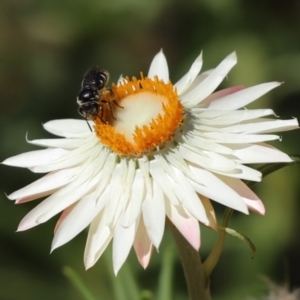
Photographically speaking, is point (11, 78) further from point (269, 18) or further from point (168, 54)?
point (269, 18)

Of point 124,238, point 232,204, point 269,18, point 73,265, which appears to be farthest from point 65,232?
point 269,18

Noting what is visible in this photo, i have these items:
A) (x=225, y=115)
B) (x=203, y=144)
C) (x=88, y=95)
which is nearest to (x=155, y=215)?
(x=203, y=144)

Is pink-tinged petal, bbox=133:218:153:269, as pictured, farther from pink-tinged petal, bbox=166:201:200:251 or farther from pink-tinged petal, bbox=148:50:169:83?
pink-tinged petal, bbox=148:50:169:83

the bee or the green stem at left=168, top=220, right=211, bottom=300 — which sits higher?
the bee

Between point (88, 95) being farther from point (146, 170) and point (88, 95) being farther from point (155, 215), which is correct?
point (155, 215)

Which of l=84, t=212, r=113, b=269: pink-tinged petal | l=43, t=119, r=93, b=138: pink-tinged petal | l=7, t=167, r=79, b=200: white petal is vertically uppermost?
l=43, t=119, r=93, b=138: pink-tinged petal

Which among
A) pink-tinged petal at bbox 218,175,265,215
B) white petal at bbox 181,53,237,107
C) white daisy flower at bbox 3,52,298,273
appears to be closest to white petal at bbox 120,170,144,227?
white daisy flower at bbox 3,52,298,273

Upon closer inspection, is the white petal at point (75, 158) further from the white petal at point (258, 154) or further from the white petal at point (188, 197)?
the white petal at point (258, 154)
